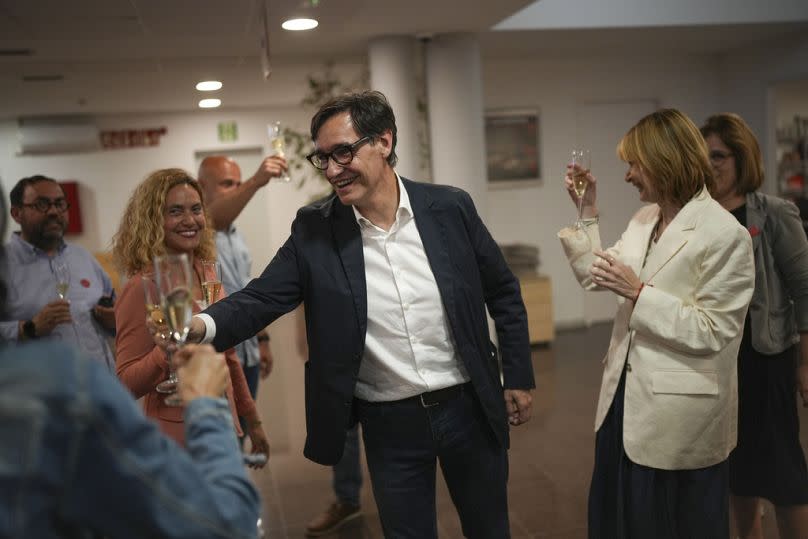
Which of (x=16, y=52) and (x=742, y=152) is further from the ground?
(x=16, y=52)

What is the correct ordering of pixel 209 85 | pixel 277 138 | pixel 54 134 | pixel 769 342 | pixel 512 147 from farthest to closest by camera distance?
pixel 54 134 → pixel 512 147 → pixel 209 85 → pixel 277 138 → pixel 769 342

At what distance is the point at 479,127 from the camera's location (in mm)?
6098

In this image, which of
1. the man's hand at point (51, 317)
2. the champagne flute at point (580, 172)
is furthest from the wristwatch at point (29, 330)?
the champagne flute at point (580, 172)

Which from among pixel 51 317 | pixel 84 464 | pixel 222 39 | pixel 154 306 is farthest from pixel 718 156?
pixel 222 39

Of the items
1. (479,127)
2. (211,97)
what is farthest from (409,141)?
(211,97)

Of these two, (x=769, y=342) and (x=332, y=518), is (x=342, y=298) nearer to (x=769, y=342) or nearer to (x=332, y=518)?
(x=769, y=342)

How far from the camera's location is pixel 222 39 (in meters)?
4.81

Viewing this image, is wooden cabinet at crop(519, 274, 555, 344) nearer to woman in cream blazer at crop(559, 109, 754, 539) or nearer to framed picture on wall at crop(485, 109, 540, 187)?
framed picture on wall at crop(485, 109, 540, 187)

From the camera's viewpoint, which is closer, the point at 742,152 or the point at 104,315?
the point at 742,152

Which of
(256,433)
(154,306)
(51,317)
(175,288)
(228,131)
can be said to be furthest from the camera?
(228,131)

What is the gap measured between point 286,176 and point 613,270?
1598 mm

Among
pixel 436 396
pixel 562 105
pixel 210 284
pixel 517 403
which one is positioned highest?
pixel 562 105

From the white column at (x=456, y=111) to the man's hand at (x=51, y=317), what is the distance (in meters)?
3.62

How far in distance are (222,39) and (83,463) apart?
4307 millimetres
